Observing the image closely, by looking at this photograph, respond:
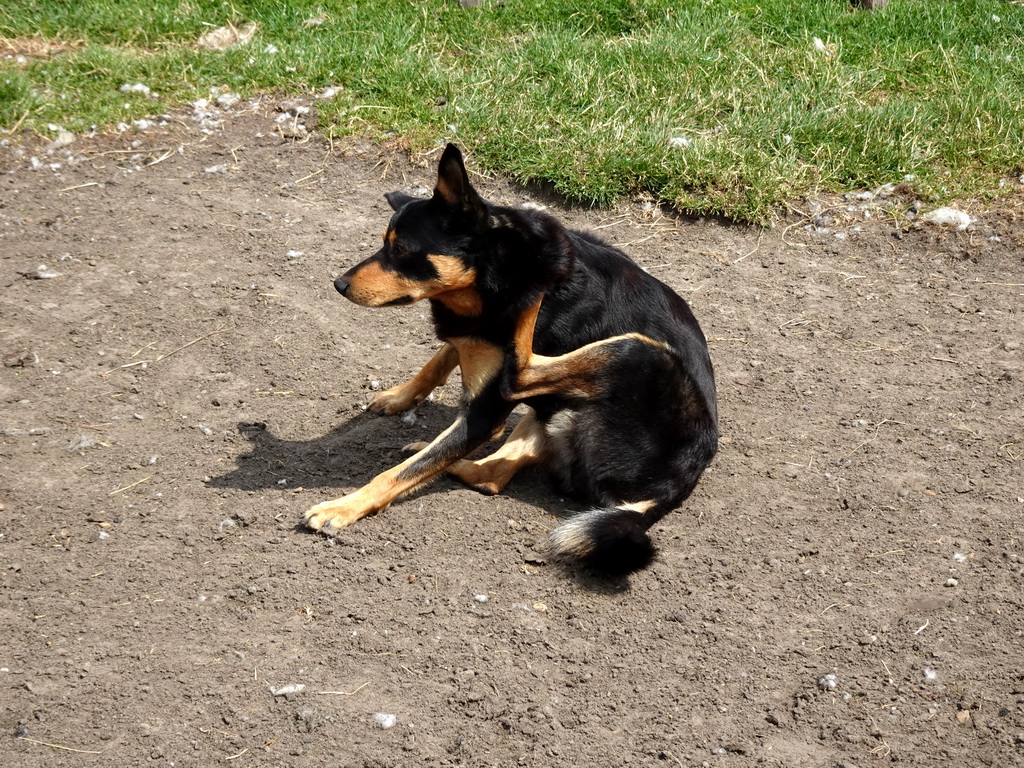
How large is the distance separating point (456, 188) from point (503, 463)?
53.1 inches

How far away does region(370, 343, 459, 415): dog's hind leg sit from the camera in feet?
16.4

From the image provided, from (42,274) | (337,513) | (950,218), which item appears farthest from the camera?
(950,218)

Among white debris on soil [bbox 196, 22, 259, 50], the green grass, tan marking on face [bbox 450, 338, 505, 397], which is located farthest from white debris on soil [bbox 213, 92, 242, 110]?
tan marking on face [bbox 450, 338, 505, 397]

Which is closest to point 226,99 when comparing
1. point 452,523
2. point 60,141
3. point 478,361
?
point 60,141

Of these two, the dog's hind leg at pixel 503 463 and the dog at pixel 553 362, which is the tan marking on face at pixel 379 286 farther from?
the dog's hind leg at pixel 503 463

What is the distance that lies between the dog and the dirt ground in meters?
0.19

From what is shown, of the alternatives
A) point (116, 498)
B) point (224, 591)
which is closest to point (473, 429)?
point (224, 591)

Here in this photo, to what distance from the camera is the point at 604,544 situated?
3971mm

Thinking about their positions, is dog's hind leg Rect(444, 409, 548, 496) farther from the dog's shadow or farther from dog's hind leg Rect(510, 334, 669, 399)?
dog's hind leg Rect(510, 334, 669, 399)

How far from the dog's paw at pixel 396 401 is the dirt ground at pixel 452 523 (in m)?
0.08

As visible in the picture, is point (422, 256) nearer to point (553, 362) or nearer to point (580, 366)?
point (553, 362)

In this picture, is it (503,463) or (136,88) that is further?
(136,88)

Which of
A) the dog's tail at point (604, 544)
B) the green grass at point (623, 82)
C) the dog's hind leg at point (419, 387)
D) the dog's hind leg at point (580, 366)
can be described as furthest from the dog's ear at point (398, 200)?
the green grass at point (623, 82)

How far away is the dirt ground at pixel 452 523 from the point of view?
3527mm
